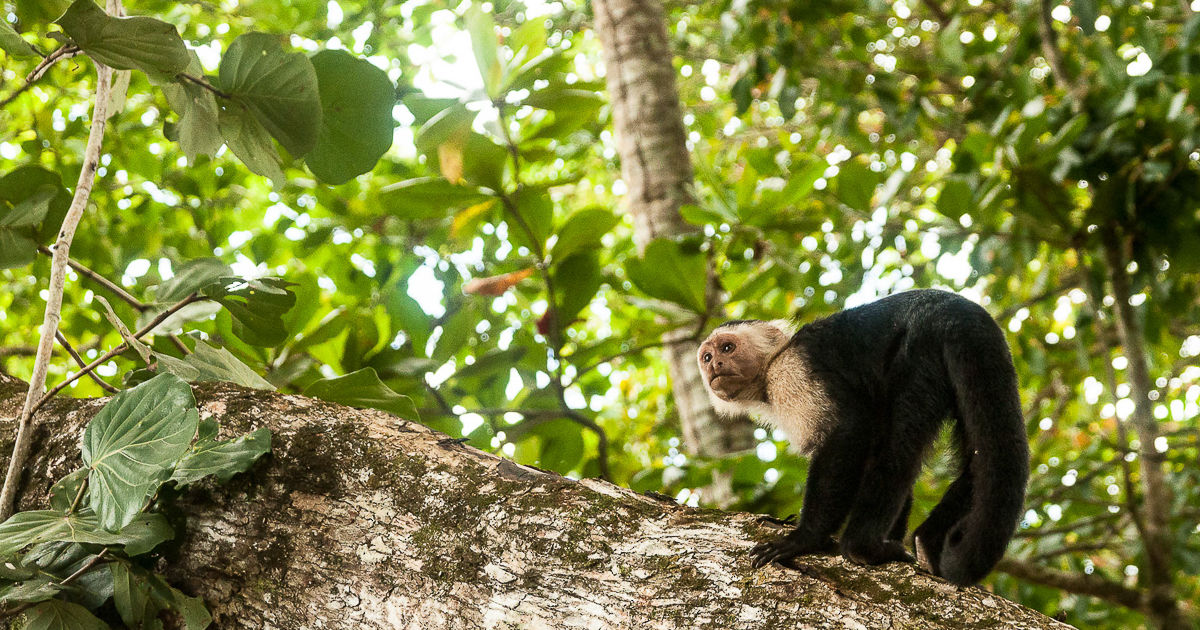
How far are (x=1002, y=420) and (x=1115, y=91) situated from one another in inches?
76.1

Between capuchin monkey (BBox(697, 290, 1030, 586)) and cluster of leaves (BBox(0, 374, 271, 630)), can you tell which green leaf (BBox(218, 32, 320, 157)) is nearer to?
cluster of leaves (BBox(0, 374, 271, 630))

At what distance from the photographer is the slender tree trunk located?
2902mm

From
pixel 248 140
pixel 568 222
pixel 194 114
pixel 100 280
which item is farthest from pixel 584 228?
pixel 100 280

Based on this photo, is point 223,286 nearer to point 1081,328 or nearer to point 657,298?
point 657,298

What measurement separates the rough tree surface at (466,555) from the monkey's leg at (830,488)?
31 cm

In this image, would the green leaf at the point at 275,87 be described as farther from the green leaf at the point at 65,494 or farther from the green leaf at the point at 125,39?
the green leaf at the point at 65,494

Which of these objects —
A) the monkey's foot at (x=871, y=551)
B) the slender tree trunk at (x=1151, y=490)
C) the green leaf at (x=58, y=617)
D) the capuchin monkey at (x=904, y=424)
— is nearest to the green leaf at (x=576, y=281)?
the capuchin monkey at (x=904, y=424)

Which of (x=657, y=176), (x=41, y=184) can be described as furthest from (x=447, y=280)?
(x=41, y=184)

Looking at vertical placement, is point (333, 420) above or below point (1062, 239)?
below

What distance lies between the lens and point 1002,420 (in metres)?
1.86

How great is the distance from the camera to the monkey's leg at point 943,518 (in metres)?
2.03

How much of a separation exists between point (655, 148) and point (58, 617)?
230cm

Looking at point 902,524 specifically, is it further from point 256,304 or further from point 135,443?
point 135,443

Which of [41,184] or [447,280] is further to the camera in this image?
[447,280]
